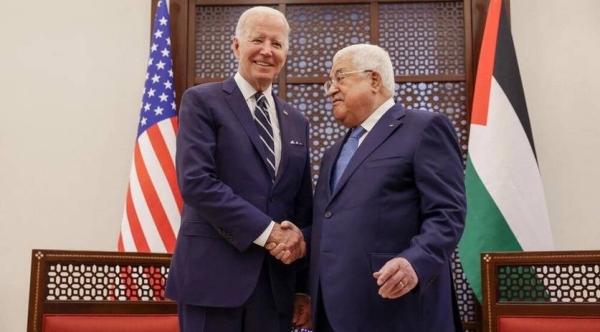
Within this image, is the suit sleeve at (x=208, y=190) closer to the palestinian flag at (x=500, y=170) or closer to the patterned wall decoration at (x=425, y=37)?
the palestinian flag at (x=500, y=170)

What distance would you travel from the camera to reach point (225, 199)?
1.98 m

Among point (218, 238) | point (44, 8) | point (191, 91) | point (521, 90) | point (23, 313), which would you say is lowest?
point (23, 313)

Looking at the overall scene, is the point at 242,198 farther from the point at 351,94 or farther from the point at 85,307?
the point at 85,307

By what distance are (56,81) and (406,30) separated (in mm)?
2052

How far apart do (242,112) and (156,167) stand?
1617 millimetres

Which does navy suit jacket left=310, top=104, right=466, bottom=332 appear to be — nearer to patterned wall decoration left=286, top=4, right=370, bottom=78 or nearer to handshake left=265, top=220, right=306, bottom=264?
handshake left=265, top=220, right=306, bottom=264

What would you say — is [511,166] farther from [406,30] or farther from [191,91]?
[191,91]

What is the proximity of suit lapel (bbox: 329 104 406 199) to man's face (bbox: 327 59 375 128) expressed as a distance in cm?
8

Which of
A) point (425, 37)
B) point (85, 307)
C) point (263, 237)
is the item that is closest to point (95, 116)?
point (85, 307)

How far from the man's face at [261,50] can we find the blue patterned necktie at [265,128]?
0.05 meters

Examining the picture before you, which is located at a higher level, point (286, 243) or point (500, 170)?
point (500, 170)

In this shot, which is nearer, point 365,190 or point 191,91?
point 365,190

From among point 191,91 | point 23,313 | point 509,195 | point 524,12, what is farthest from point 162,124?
point 524,12

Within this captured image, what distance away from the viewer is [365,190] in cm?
204
